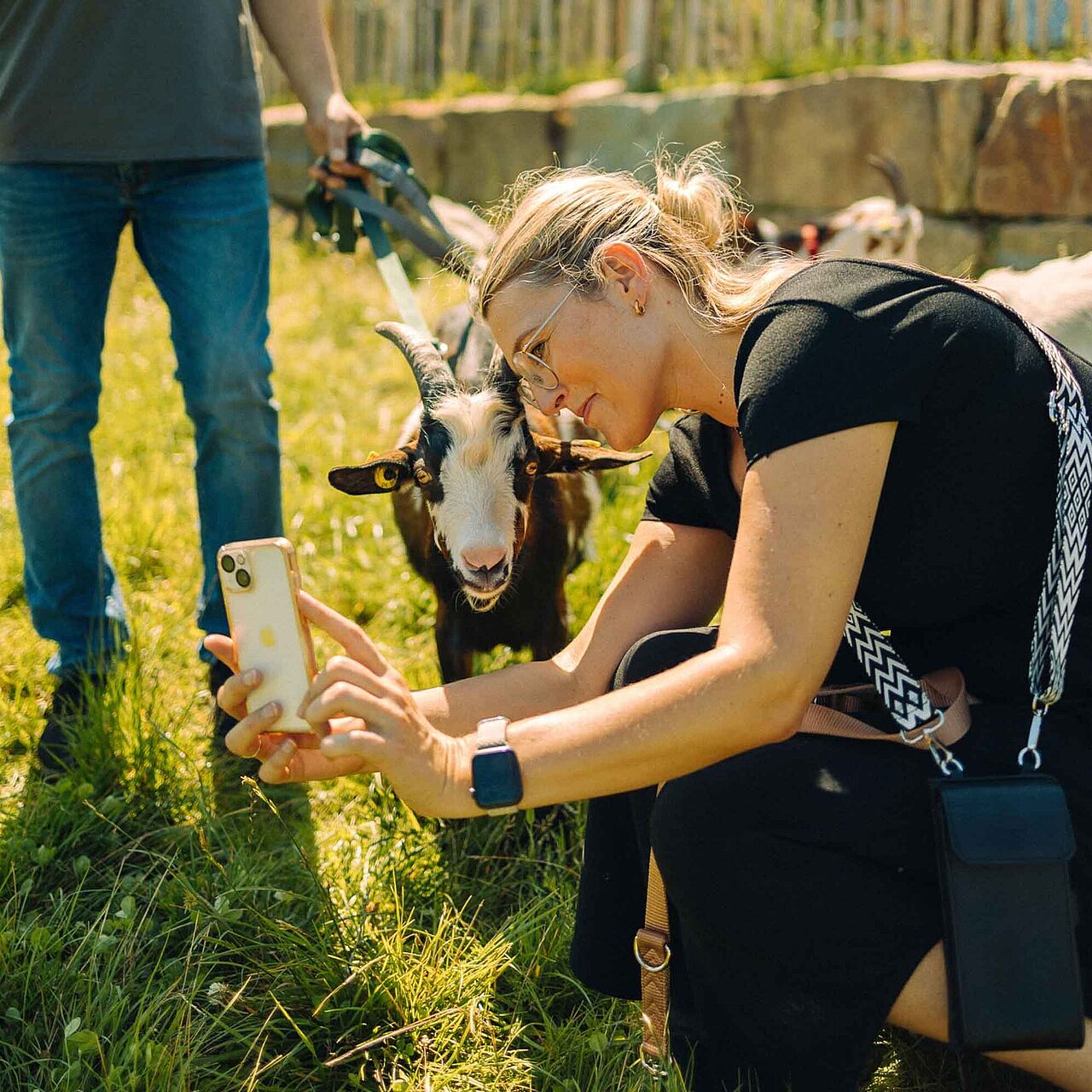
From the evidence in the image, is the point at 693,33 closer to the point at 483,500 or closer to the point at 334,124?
the point at 334,124

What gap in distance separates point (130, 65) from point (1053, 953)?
2618 millimetres

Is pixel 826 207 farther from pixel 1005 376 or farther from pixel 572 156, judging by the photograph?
pixel 1005 376

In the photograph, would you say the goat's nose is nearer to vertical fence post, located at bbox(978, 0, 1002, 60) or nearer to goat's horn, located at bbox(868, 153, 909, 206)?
goat's horn, located at bbox(868, 153, 909, 206)

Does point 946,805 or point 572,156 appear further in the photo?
point 572,156

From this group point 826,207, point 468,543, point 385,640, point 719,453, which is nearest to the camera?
point 719,453

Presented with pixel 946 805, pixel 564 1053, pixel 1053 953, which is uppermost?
pixel 946 805

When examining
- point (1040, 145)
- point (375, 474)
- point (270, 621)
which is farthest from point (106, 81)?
point (1040, 145)

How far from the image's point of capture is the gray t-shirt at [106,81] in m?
2.87

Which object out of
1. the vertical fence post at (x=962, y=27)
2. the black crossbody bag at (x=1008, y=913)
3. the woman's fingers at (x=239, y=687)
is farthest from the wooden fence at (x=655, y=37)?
the woman's fingers at (x=239, y=687)

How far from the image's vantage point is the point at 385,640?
3.66m

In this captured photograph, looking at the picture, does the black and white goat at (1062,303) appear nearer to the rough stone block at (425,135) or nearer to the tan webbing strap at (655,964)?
the tan webbing strap at (655,964)

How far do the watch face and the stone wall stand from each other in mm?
4832

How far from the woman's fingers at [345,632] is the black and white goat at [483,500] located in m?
0.87

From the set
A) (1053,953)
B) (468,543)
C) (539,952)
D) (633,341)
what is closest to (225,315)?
(468,543)
